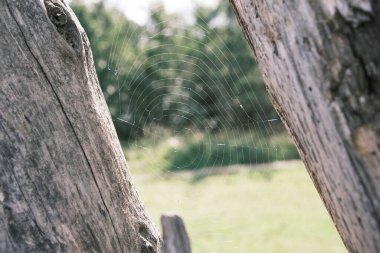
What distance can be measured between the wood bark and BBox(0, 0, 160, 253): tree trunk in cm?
29

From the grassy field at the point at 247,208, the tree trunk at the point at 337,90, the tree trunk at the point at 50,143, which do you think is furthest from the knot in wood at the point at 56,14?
the grassy field at the point at 247,208

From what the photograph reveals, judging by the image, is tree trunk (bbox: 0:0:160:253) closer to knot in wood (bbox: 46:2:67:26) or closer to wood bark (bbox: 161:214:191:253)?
knot in wood (bbox: 46:2:67:26)

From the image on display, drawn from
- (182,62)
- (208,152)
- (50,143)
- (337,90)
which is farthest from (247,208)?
(337,90)

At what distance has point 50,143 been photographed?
2.08m

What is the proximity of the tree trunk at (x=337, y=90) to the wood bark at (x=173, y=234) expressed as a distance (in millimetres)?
450

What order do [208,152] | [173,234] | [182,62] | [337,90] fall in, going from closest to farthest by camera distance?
[337,90], [173,234], [208,152], [182,62]

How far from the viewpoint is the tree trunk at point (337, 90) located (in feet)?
5.40

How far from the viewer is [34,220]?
2.05 metres

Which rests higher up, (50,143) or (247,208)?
(50,143)

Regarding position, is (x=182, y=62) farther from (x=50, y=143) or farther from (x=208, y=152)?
(x=50, y=143)

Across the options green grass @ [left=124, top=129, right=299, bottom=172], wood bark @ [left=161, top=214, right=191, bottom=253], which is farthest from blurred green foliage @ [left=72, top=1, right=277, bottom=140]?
wood bark @ [left=161, top=214, right=191, bottom=253]

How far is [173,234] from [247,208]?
8535mm

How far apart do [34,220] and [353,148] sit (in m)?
1.02

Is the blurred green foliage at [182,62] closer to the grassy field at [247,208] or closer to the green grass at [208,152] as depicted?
the green grass at [208,152]
